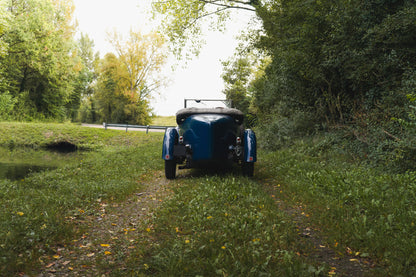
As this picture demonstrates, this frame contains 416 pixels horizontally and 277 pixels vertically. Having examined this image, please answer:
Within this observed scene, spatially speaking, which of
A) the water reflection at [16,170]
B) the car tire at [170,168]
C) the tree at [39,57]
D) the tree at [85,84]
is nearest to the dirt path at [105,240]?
the car tire at [170,168]

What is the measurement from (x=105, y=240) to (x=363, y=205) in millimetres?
3952

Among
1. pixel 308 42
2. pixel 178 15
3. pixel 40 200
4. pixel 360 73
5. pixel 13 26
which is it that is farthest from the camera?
pixel 13 26

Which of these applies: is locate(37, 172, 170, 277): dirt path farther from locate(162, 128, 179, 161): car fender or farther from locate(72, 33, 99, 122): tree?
locate(72, 33, 99, 122): tree

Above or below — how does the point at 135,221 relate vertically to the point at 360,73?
below

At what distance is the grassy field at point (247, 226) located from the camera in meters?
2.92

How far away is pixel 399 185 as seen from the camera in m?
4.98

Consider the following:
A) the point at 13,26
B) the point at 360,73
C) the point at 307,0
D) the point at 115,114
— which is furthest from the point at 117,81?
the point at 360,73

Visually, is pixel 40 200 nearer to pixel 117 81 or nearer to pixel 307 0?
pixel 307 0

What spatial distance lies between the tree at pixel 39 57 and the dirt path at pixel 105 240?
964 inches

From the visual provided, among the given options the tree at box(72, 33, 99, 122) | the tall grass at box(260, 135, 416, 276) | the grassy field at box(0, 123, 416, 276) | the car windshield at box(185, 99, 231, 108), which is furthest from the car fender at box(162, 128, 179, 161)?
the tree at box(72, 33, 99, 122)

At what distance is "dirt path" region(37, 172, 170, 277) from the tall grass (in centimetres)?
276

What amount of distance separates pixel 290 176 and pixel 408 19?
483 centimetres

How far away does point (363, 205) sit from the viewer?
434cm

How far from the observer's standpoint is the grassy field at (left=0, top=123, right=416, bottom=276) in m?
2.92
